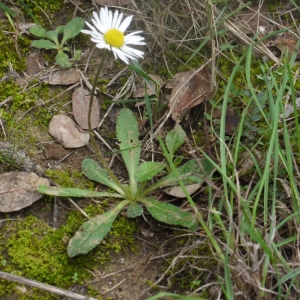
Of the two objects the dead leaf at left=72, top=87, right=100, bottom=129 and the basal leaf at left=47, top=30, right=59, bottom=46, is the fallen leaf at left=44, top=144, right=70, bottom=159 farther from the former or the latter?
the basal leaf at left=47, top=30, right=59, bottom=46

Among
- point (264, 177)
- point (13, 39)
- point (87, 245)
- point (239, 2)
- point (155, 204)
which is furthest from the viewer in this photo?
point (239, 2)

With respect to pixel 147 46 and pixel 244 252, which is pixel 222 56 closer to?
pixel 147 46

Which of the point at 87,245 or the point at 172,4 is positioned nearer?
the point at 87,245

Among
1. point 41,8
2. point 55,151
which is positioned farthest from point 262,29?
point 55,151

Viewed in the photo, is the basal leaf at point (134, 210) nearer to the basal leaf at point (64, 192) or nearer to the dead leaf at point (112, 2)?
the basal leaf at point (64, 192)

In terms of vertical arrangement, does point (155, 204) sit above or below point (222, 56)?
below

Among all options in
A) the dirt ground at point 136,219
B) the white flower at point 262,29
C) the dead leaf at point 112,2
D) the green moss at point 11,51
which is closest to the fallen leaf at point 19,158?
the dirt ground at point 136,219

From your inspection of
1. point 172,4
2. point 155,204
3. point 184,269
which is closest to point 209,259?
point 184,269
